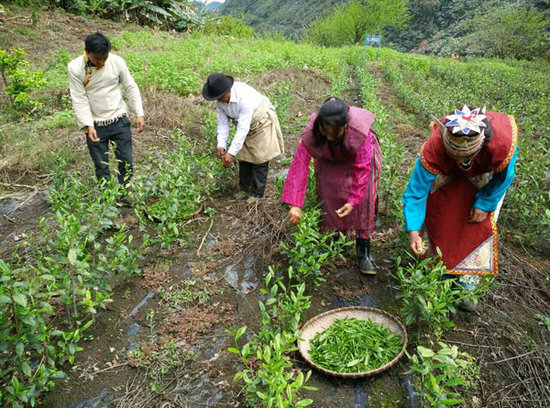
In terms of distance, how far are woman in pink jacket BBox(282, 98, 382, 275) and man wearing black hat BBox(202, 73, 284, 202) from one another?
1.02 meters

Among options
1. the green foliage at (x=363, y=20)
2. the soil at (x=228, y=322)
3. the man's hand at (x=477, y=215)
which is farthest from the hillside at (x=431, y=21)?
the man's hand at (x=477, y=215)

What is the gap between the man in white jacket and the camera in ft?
11.5

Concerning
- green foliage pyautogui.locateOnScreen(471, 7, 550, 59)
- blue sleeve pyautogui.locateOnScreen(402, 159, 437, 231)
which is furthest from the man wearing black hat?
green foliage pyautogui.locateOnScreen(471, 7, 550, 59)

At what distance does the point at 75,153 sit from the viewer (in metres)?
4.90

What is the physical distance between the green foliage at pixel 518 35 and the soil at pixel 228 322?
25.1m

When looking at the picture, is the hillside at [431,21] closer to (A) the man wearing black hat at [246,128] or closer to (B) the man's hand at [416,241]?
(A) the man wearing black hat at [246,128]

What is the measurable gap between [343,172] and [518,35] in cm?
2992

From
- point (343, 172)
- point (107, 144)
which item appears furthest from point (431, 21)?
point (343, 172)

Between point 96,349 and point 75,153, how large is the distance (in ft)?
10.7

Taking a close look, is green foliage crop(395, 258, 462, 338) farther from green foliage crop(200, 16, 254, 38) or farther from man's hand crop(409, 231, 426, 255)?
green foliage crop(200, 16, 254, 38)

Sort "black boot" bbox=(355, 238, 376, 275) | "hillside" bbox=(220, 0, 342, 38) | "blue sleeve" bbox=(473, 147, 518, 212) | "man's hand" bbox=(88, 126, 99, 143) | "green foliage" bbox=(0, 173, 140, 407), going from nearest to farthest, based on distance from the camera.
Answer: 1. "green foliage" bbox=(0, 173, 140, 407)
2. "blue sleeve" bbox=(473, 147, 518, 212)
3. "black boot" bbox=(355, 238, 376, 275)
4. "man's hand" bbox=(88, 126, 99, 143)
5. "hillside" bbox=(220, 0, 342, 38)

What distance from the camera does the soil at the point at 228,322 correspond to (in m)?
2.12

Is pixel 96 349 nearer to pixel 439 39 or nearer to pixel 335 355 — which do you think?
pixel 335 355

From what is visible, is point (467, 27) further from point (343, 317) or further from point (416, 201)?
point (343, 317)
